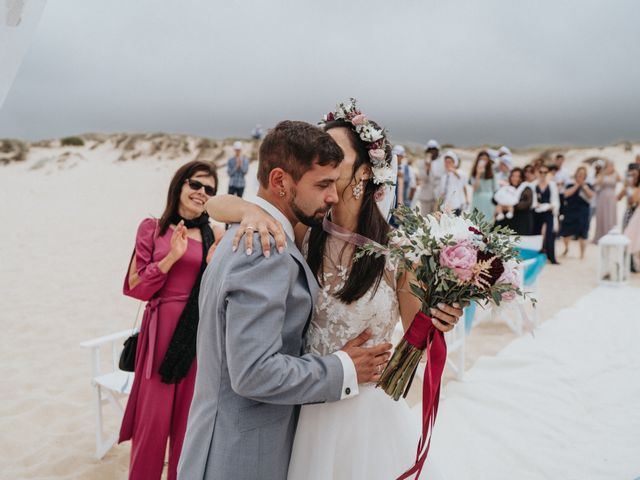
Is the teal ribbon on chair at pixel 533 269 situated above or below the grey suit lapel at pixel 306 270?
above

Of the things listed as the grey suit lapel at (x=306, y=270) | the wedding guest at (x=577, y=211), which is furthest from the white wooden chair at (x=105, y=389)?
the wedding guest at (x=577, y=211)

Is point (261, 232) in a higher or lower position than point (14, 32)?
lower

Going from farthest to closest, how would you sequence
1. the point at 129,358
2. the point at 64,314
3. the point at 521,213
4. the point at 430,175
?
1. the point at 430,175
2. the point at 521,213
3. the point at 64,314
4. the point at 129,358

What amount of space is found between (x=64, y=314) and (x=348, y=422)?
21.7 ft

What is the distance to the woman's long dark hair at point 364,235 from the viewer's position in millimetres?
2004

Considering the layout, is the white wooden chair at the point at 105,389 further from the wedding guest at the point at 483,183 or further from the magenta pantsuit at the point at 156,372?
the wedding guest at the point at 483,183

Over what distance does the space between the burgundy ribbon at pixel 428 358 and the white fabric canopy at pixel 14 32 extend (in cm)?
179

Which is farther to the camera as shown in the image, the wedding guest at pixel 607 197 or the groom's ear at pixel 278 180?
the wedding guest at pixel 607 197

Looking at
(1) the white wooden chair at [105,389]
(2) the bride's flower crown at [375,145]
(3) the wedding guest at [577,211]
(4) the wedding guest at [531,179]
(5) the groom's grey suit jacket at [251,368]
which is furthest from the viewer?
(3) the wedding guest at [577,211]

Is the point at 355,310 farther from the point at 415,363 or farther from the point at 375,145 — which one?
the point at 375,145

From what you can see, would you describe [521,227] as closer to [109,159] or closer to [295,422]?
[295,422]

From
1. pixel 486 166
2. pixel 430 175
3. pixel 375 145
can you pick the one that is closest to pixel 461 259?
pixel 375 145

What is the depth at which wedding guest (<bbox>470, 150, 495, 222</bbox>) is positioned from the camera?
37.9 ft

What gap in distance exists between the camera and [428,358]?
1.91 meters
